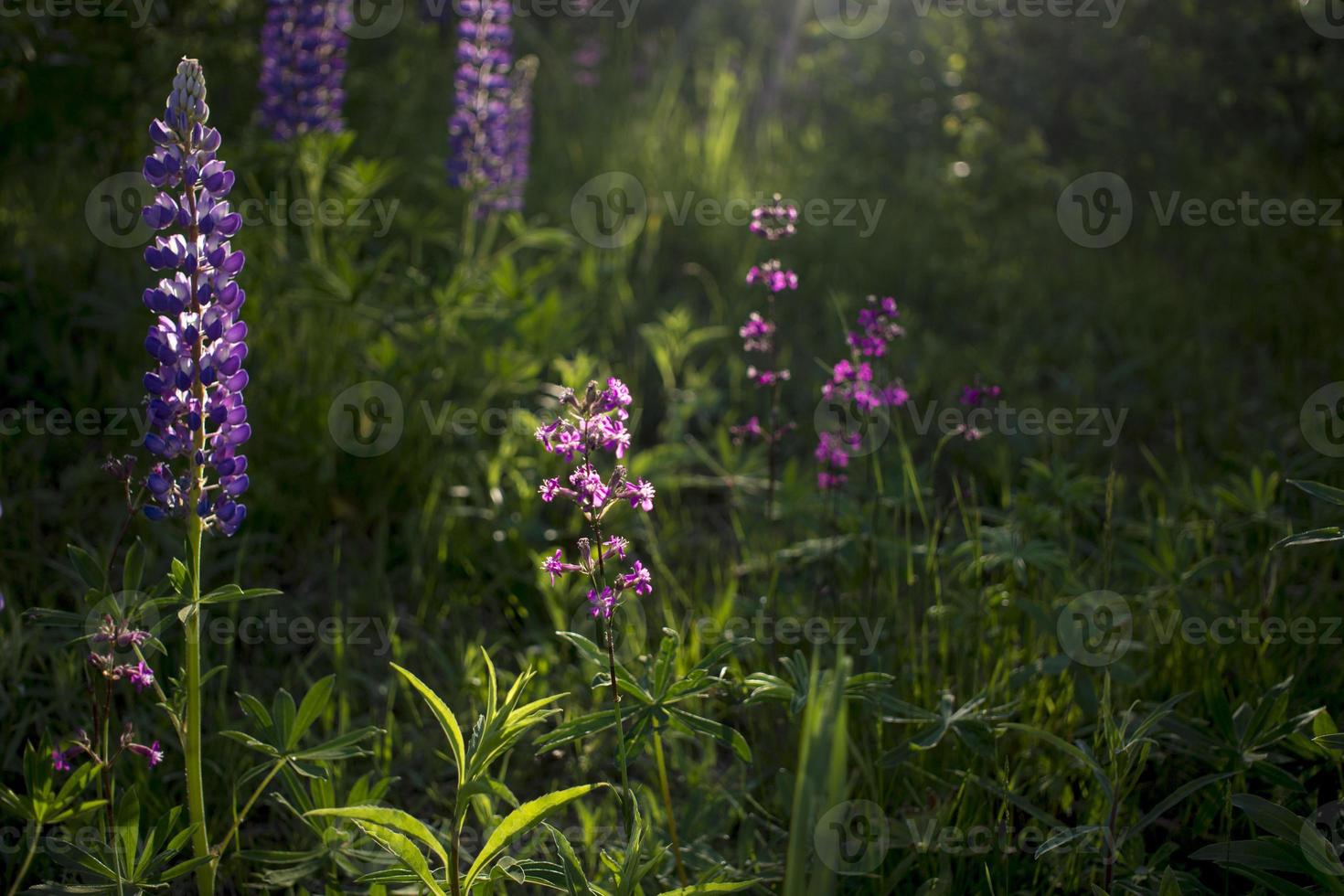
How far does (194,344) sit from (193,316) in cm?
5

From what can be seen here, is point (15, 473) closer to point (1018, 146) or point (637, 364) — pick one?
point (637, 364)

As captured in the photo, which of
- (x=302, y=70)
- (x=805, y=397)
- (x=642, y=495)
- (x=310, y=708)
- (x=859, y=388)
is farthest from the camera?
(x=805, y=397)

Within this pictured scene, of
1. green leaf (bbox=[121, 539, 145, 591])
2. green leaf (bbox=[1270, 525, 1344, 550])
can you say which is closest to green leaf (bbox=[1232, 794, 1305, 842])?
green leaf (bbox=[1270, 525, 1344, 550])

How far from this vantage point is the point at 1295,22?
5.17m

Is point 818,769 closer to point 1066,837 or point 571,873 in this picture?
point 571,873

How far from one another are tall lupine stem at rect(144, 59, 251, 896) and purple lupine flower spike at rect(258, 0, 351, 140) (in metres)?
2.01

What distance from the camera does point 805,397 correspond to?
13.5 feet

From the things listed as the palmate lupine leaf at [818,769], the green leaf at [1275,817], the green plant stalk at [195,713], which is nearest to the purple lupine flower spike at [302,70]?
the green plant stalk at [195,713]

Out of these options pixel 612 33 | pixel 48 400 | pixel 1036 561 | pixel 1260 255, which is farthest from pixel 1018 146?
pixel 48 400

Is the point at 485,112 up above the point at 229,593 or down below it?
above

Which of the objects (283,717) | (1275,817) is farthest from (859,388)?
(283,717)

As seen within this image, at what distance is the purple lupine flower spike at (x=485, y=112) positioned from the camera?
145 inches

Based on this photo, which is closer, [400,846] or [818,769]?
[818,769]

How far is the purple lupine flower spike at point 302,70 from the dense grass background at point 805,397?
6.7 inches
